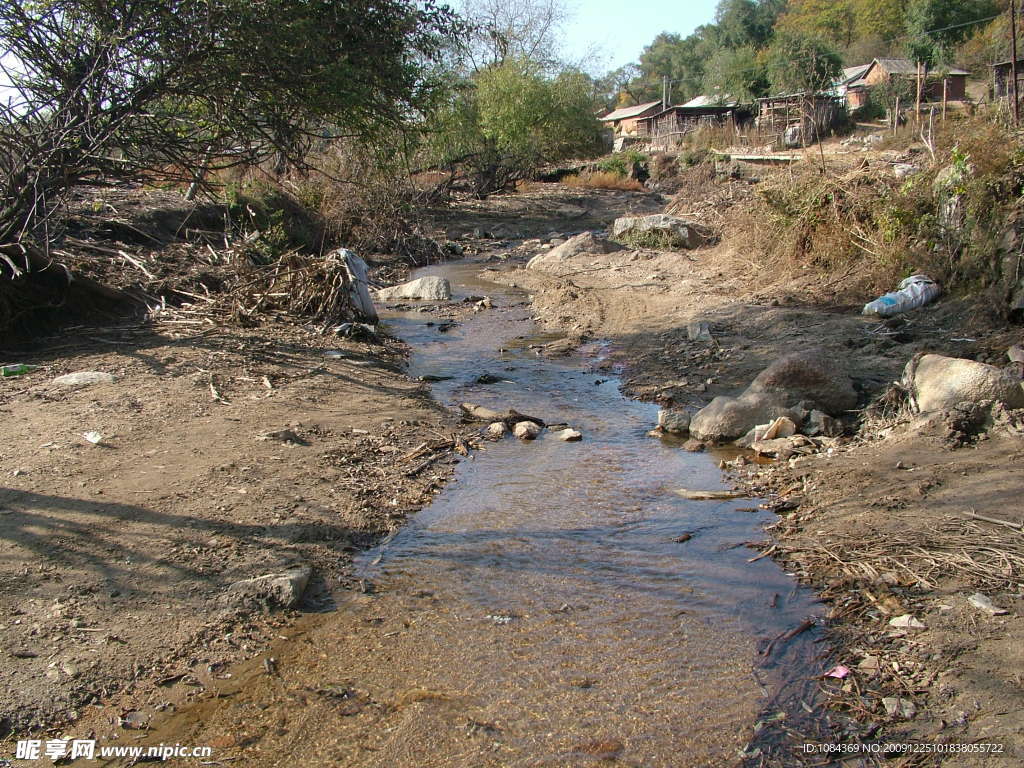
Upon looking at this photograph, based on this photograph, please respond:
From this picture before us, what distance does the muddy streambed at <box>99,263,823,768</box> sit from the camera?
3057 millimetres

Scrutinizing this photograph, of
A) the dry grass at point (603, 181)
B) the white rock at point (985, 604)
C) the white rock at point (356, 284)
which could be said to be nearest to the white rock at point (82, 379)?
the white rock at point (356, 284)

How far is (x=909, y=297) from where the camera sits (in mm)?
8820

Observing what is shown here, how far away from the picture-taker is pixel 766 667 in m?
3.56

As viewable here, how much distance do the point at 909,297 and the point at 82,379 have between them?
862cm

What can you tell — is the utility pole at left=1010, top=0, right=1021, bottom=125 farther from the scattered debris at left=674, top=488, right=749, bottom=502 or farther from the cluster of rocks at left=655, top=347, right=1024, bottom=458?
the scattered debris at left=674, top=488, right=749, bottom=502

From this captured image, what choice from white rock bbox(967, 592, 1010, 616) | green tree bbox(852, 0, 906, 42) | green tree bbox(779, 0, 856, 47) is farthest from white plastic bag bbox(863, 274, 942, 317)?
green tree bbox(779, 0, 856, 47)

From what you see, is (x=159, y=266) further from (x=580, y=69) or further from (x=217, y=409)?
(x=580, y=69)

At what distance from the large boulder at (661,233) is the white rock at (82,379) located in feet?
39.4

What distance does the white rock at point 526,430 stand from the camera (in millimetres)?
6855

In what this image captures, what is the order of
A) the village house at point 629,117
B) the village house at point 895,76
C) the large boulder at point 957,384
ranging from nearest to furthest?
the large boulder at point 957,384
the village house at point 895,76
the village house at point 629,117

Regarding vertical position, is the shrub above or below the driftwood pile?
above

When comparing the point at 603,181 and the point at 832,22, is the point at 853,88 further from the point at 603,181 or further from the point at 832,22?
the point at 832,22

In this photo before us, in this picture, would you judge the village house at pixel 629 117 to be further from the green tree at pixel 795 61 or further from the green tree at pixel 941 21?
the green tree at pixel 941 21

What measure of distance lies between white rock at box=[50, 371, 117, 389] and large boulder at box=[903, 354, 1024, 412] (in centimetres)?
680
